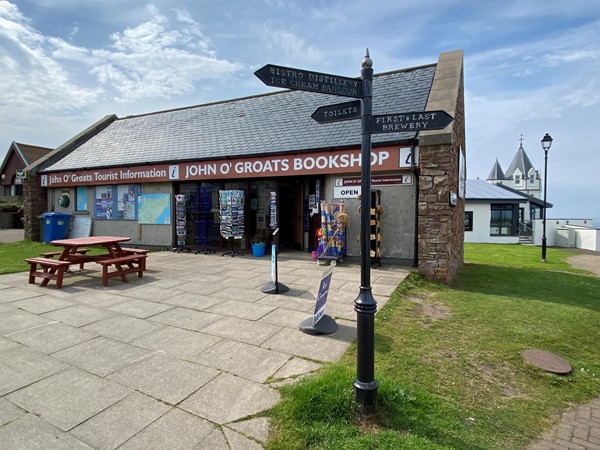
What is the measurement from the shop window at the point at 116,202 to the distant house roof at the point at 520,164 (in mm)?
72080

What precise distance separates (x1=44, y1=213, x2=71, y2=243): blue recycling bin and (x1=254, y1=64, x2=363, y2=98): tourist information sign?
15.6 metres

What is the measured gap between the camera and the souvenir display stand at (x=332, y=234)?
31.2ft

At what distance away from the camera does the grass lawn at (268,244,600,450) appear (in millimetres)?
2549

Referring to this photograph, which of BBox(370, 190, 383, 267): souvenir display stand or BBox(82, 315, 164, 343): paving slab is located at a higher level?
BBox(370, 190, 383, 267): souvenir display stand

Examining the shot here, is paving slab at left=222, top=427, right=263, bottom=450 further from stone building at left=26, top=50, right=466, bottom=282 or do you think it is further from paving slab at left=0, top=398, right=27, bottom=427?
stone building at left=26, top=50, right=466, bottom=282

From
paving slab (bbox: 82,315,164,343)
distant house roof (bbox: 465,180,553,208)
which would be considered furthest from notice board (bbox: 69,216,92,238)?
distant house roof (bbox: 465,180,553,208)

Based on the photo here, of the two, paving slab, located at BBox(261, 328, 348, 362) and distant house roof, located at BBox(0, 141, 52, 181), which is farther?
distant house roof, located at BBox(0, 141, 52, 181)

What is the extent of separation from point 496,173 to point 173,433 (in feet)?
261

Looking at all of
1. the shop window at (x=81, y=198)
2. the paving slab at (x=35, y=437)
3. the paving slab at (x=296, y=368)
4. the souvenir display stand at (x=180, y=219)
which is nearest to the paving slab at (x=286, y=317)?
the paving slab at (x=296, y=368)

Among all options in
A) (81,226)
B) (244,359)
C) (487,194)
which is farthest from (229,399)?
(487,194)

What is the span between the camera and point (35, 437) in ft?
8.34

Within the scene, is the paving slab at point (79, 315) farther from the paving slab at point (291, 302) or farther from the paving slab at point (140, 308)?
the paving slab at point (291, 302)

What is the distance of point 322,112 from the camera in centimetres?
326

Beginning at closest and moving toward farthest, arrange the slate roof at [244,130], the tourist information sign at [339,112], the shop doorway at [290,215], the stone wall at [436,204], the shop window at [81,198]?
1. the tourist information sign at [339,112]
2. the stone wall at [436,204]
3. the slate roof at [244,130]
4. the shop doorway at [290,215]
5. the shop window at [81,198]
